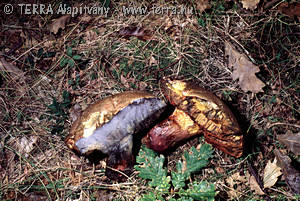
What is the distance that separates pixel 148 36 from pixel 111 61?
0.51 m

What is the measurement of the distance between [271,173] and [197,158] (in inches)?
32.4

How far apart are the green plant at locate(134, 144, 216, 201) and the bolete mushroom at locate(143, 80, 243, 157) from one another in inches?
9.9

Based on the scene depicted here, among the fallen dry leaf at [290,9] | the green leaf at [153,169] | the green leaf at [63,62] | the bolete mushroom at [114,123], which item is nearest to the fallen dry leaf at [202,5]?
the fallen dry leaf at [290,9]

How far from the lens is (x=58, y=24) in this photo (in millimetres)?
3154

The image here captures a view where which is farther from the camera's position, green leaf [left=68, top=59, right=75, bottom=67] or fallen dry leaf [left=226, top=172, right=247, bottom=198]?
green leaf [left=68, top=59, right=75, bottom=67]

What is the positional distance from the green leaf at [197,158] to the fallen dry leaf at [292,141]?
0.83 metres

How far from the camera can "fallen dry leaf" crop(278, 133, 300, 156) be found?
2691 mm

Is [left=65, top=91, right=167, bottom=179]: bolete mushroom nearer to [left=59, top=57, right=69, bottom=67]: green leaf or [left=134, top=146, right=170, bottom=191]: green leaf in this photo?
[left=134, top=146, right=170, bottom=191]: green leaf

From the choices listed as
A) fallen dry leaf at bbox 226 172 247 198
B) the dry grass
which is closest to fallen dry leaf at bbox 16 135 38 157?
the dry grass

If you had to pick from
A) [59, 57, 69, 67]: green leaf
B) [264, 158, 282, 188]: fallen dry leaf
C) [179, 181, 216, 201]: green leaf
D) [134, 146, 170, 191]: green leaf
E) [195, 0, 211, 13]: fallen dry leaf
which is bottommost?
[264, 158, 282, 188]: fallen dry leaf

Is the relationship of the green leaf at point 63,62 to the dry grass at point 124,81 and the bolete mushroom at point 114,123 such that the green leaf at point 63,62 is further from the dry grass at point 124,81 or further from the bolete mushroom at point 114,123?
the bolete mushroom at point 114,123

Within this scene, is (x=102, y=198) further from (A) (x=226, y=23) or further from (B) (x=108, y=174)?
(A) (x=226, y=23)

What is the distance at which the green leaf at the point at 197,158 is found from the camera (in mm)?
2484

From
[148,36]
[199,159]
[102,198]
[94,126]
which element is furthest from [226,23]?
[102,198]
